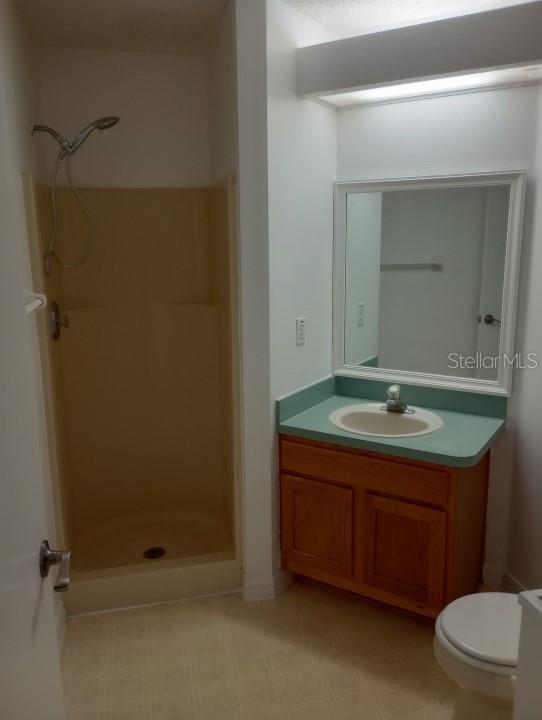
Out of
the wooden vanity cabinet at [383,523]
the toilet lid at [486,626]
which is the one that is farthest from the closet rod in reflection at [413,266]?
the toilet lid at [486,626]

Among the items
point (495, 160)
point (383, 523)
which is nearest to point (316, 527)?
point (383, 523)

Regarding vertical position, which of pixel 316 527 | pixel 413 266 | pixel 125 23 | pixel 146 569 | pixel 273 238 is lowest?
pixel 146 569

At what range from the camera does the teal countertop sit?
212 centimetres

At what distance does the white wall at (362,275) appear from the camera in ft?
8.63

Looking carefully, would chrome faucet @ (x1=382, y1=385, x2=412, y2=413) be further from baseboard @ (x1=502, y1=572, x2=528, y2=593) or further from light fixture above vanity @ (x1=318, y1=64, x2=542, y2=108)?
light fixture above vanity @ (x1=318, y1=64, x2=542, y2=108)

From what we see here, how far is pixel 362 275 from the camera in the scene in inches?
107

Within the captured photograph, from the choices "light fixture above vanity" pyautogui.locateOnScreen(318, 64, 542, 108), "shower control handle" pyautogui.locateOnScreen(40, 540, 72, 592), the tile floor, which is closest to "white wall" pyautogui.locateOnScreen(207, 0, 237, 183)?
"light fixture above vanity" pyautogui.locateOnScreen(318, 64, 542, 108)

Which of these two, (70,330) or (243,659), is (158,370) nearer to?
(70,330)

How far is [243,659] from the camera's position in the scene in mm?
2203

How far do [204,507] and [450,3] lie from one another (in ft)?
8.31

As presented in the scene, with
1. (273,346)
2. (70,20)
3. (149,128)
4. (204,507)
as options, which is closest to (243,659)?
(204,507)

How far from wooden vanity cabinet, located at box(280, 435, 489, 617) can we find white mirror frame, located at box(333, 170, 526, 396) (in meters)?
0.37

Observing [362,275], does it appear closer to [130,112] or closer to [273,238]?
[273,238]

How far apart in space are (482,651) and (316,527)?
0.95m
